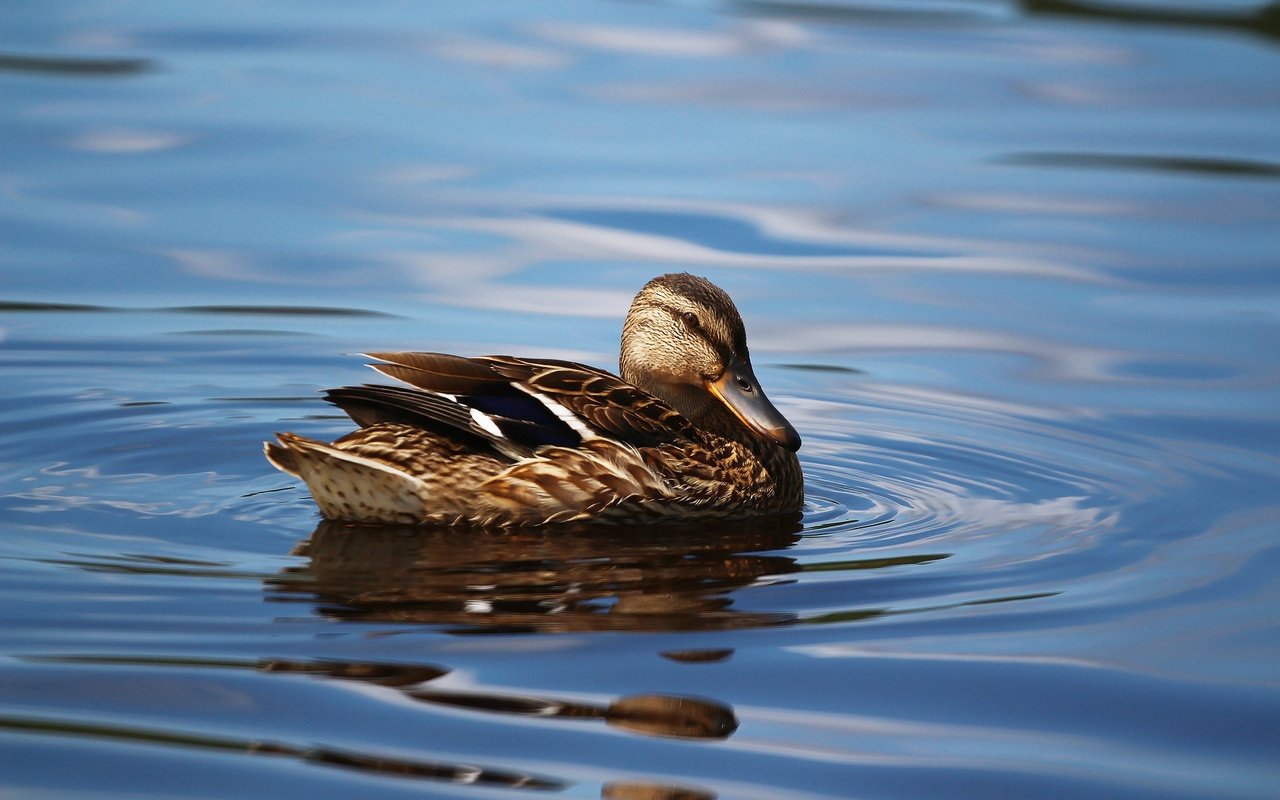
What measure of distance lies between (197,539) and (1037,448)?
14.1 feet

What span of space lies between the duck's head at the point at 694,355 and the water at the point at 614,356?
0.69 metres

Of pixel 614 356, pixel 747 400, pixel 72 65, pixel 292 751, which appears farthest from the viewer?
pixel 72 65

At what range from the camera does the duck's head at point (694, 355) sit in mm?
A: 9211

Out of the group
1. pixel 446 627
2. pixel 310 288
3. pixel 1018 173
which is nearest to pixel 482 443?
pixel 446 627

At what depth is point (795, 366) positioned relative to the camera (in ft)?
38.5

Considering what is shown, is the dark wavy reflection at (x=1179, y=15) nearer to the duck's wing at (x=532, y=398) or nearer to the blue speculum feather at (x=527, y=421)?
the duck's wing at (x=532, y=398)

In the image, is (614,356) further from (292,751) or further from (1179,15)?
(1179,15)

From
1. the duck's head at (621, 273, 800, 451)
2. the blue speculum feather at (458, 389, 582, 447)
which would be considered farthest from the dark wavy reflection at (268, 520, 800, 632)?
the duck's head at (621, 273, 800, 451)

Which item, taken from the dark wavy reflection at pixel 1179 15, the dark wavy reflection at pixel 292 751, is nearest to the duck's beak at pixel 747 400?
the dark wavy reflection at pixel 292 751

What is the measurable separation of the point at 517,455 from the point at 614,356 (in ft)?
11.0

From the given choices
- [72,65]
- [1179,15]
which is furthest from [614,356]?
[1179,15]

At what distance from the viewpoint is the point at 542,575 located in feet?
25.1

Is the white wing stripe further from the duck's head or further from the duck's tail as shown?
the duck's head

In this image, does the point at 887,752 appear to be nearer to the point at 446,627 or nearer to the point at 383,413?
the point at 446,627
